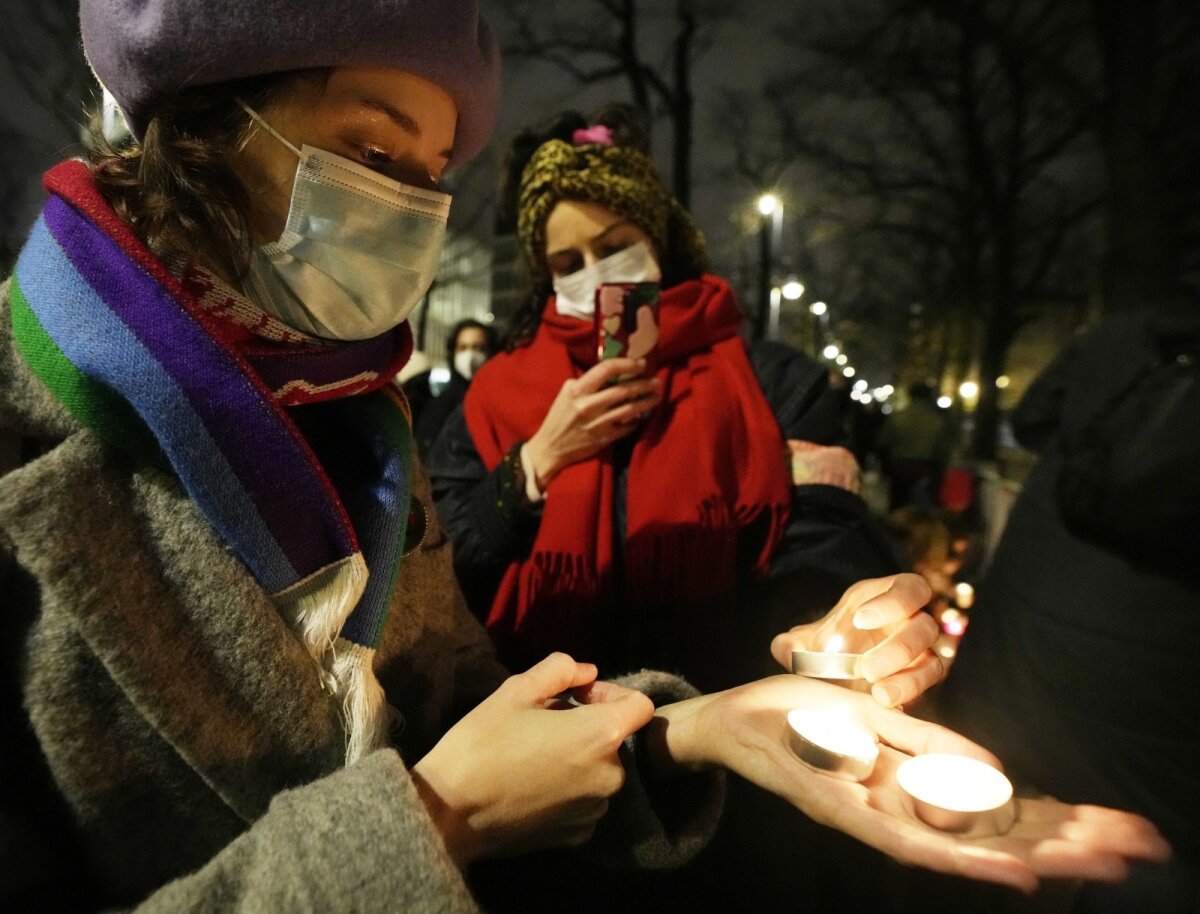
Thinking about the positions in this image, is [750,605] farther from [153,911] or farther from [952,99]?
[952,99]

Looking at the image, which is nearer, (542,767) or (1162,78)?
(542,767)

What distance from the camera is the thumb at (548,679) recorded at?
3.84 feet

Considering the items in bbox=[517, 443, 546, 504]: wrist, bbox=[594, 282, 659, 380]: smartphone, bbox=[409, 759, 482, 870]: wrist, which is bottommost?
bbox=[409, 759, 482, 870]: wrist

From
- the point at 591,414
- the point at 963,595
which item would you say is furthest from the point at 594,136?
the point at 963,595

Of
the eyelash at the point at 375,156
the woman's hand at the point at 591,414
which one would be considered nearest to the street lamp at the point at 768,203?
the woman's hand at the point at 591,414

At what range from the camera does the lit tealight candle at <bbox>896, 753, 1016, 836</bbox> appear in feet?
3.23

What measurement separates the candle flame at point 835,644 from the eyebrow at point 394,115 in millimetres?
1159

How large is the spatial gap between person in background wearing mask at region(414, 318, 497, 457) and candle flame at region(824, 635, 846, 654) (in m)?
2.77

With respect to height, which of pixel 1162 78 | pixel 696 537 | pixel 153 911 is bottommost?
pixel 153 911

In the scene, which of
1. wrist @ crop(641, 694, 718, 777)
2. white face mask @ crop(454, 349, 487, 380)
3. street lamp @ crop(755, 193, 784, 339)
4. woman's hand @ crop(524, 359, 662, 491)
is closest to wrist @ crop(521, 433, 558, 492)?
woman's hand @ crop(524, 359, 662, 491)

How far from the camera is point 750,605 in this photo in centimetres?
211

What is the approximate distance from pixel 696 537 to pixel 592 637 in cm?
39

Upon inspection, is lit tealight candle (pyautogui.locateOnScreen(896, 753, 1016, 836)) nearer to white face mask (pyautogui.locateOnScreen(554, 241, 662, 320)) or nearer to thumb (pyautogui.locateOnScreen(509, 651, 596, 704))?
thumb (pyautogui.locateOnScreen(509, 651, 596, 704))

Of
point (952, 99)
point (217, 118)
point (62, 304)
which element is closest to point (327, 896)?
point (62, 304)
